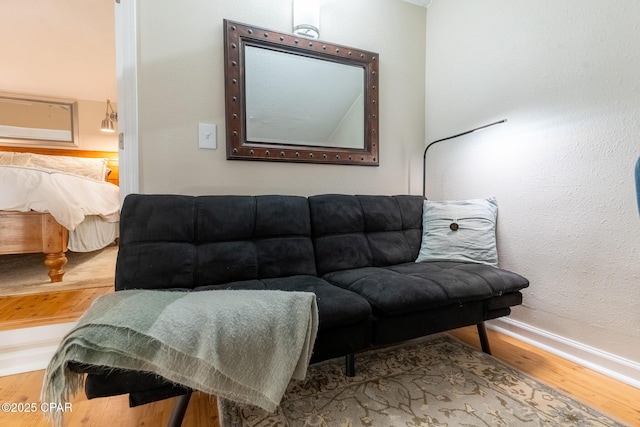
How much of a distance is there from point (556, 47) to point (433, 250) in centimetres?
125

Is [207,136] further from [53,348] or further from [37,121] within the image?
[37,121]

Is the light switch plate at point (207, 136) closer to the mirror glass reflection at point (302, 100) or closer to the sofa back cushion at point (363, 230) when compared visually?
the mirror glass reflection at point (302, 100)

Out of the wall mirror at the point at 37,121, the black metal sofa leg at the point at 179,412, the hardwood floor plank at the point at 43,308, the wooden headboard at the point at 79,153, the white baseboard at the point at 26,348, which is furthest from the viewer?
the wooden headboard at the point at 79,153

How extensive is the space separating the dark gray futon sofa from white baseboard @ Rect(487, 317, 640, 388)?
374 mm

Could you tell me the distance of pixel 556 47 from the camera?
1.51m

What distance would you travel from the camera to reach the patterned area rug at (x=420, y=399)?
1.04 m

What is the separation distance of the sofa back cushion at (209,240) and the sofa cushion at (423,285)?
0.92 ft

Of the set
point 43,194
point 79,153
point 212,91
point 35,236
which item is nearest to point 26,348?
point 35,236

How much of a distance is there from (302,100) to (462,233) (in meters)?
1.30

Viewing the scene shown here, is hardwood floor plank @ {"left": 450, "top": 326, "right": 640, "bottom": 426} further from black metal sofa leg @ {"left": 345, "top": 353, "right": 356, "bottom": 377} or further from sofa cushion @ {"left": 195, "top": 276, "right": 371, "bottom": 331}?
sofa cushion @ {"left": 195, "top": 276, "right": 371, "bottom": 331}

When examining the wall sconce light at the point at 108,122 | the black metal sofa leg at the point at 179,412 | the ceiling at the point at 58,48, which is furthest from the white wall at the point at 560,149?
the wall sconce light at the point at 108,122

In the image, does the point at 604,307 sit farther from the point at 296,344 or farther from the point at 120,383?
the point at 120,383

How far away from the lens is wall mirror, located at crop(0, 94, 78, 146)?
3.93 m

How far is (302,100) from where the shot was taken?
1879mm
